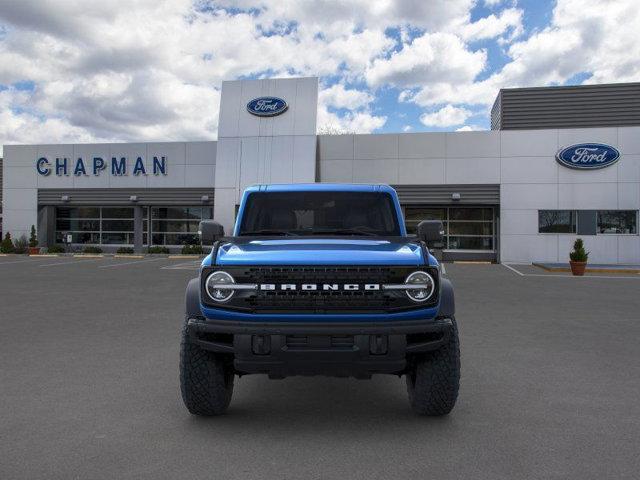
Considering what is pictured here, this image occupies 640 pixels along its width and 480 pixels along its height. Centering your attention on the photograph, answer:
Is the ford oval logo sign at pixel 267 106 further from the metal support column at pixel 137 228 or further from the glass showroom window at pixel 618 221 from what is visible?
the glass showroom window at pixel 618 221

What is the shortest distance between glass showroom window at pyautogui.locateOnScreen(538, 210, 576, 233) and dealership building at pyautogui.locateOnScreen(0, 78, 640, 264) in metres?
0.05

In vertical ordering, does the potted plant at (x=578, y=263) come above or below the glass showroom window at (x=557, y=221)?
below

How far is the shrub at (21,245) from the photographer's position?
103 ft

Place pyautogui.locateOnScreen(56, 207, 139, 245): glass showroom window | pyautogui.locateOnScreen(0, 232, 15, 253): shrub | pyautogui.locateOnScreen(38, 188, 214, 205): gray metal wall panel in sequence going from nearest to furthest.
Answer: pyautogui.locateOnScreen(38, 188, 214, 205): gray metal wall panel → pyautogui.locateOnScreen(0, 232, 15, 253): shrub → pyautogui.locateOnScreen(56, 207, 139, 245): glass showroom window

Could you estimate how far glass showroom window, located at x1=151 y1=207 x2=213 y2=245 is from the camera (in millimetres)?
32188

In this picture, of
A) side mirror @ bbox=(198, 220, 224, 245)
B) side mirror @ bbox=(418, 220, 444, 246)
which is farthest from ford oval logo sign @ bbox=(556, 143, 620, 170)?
side mirror @ bbox=(198, 220, 224, 245)

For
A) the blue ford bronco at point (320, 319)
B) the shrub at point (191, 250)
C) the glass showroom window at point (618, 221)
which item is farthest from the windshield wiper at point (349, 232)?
the shrub at point (191, 250)

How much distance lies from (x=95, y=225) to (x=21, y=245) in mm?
4173

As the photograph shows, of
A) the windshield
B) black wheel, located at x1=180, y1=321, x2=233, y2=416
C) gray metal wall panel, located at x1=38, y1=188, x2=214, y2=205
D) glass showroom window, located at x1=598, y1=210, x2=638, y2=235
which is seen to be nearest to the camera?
black wheel, located at x1=180, y1=321, x2=233, y2=416

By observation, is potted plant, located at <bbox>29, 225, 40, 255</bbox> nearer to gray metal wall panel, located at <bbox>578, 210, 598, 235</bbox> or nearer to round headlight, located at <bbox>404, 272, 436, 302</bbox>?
gray metal wall panel, located at <bbox>578, 210, 598, 235</bbox>

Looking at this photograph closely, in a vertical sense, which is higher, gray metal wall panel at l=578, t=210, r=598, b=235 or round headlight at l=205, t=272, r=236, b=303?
gray metal wall panel at l=578, t=210, r=598, b=235

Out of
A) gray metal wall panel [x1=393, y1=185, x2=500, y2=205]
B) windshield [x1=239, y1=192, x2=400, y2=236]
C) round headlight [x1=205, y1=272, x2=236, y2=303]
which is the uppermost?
gray metal wall panel [x1=393, y1=185, x2=500, y2=205]

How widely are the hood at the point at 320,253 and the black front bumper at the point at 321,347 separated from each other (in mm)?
444

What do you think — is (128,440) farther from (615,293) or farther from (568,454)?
(615,293)
